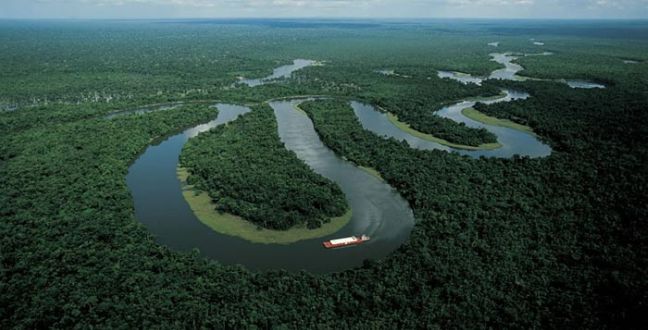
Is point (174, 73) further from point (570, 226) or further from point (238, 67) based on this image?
point (570, 226)

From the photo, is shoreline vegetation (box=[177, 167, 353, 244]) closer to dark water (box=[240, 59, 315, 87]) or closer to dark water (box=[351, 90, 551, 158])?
dark water (box=[351, 90, 551, 158])

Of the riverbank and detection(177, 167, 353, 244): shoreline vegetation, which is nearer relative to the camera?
detection(177, 167, 353, 244): shoreline vegetation

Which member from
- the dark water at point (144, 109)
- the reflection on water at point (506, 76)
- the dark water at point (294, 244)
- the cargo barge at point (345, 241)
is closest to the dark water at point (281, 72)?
the dark water at point (144, 109)

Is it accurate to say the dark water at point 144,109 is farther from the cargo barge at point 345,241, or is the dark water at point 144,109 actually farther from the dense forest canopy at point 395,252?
the cargo barge at point 345,241

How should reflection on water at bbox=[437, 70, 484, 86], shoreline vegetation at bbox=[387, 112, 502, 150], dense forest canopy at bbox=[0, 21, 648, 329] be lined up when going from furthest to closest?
reflection on water at bbox=[437, 70, 484, 86] → shoreline vegetation at bbox=[387, 112, 502, 150] → dense forest canopy at bbox=[0, 21, 648, 329]

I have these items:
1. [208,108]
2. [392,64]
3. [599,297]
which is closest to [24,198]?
[208,108]

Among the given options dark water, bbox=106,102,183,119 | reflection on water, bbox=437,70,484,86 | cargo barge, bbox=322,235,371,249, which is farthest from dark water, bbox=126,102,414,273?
reflection on water, bbox=437,70,484,86
